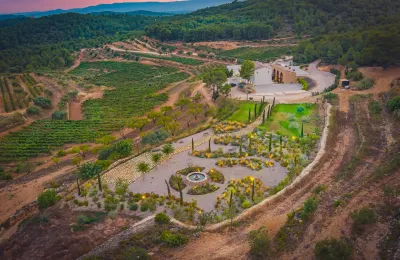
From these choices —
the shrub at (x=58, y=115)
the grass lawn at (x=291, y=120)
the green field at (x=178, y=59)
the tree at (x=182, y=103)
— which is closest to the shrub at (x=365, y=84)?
the grass lawn at (x=291, y=120)

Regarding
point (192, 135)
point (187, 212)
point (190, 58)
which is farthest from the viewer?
point (190, 58)

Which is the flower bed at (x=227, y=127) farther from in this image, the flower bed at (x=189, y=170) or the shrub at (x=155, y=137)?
the flower bed at (x=189, y=170)

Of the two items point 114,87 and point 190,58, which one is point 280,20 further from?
point 114,87

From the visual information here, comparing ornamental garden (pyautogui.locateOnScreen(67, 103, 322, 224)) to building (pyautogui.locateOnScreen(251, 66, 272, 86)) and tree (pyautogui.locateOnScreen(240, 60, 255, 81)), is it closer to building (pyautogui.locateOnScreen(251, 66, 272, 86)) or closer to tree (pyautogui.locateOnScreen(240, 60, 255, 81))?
tree (pyautogui.locateOnScreen(240, 60, 255, 81))

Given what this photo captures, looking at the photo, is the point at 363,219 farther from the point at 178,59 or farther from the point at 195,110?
the point at 178,59

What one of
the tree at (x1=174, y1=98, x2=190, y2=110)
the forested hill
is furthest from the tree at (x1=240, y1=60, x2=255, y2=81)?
the forested hill

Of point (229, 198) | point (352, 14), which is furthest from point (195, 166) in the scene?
point (352, 14)

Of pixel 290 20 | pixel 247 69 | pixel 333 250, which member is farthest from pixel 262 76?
pixel 290 20
